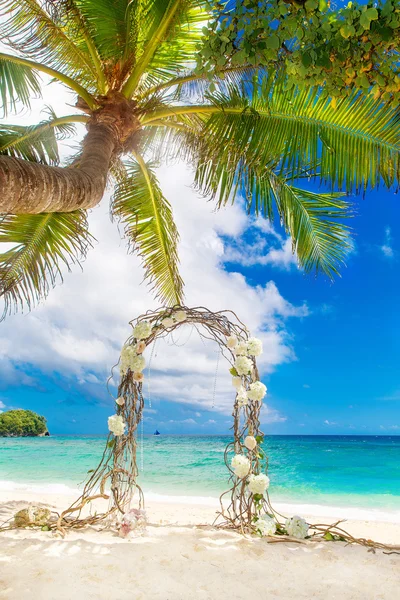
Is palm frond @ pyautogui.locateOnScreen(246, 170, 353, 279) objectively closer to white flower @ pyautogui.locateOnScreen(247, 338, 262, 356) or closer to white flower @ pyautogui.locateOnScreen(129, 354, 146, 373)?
white flower @ pyautogui.locateOnScreen(247, 338, 262, 356)

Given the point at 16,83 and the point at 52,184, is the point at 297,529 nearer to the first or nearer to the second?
the point at 52,184

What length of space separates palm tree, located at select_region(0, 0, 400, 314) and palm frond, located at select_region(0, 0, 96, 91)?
0.01m

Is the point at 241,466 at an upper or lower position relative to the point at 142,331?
lower

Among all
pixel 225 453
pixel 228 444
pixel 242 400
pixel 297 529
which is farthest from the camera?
pixel 225 453

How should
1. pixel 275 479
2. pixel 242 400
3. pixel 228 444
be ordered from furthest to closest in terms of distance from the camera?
pixel 275 479 → pixel 242 400 → pixel 228 444

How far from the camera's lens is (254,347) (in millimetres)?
4301

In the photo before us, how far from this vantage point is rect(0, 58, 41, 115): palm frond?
459 cm

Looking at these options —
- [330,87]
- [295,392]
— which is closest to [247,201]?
[330,87]

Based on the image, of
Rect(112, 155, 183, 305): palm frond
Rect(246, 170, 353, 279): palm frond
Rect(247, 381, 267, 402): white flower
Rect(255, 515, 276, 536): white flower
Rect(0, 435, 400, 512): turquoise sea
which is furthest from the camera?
Rect(0, 435, 400, 512): turquoise sea

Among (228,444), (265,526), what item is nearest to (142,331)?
(228,444)

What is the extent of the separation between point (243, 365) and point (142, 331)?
1091 mm

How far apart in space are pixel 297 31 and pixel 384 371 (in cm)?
4111

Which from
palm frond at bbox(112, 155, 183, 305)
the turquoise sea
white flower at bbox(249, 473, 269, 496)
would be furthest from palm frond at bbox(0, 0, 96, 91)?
the turquoise sea

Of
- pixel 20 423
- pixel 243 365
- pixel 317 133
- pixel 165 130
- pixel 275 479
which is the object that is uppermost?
pixel 165 130
